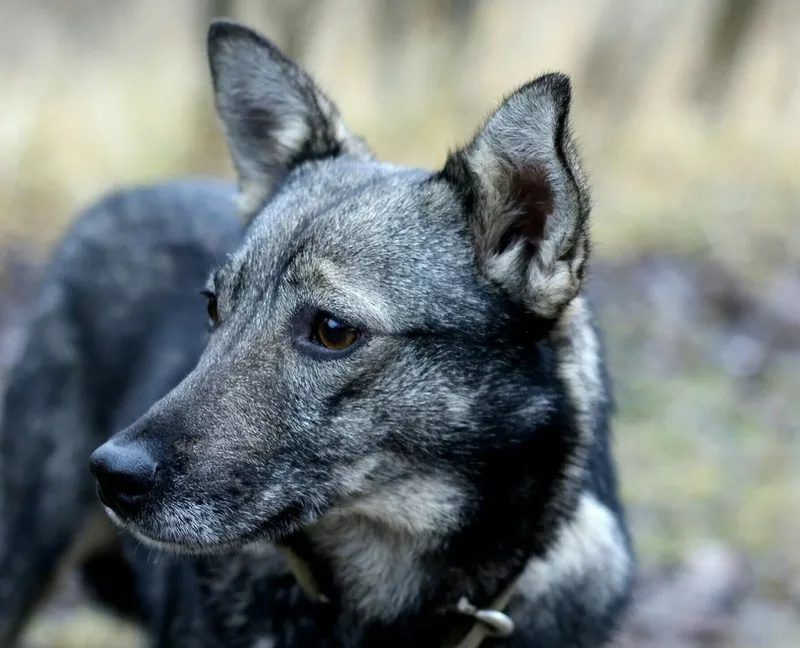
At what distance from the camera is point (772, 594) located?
15.7ft

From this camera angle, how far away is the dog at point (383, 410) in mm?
2535

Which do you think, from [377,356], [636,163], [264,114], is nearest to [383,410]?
[377,356]

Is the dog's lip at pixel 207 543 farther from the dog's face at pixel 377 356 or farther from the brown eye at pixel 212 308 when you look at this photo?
the brown eye at pixel 212 308

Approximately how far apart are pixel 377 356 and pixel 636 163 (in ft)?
23.8

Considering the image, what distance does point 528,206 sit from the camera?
2.69 m

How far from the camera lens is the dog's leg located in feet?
13.1

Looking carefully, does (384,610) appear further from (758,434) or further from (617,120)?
(617,120)

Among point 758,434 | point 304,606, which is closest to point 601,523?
point 304,606

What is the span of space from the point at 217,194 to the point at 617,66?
628cm

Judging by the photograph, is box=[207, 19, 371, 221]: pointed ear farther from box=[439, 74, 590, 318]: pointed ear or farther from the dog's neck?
the dog's neck

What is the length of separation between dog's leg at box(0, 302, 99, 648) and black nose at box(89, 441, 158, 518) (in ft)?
5.29

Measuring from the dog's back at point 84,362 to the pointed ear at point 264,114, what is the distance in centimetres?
58

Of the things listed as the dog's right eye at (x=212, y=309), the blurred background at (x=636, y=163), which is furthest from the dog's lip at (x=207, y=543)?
the blurred background at (x=636, y=163)

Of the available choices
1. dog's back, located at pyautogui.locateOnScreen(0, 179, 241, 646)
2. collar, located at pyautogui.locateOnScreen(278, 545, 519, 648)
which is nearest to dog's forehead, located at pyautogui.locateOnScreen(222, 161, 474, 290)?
collar, located at pyautogui.locateOnScreen(278, 545, 519, 648)
